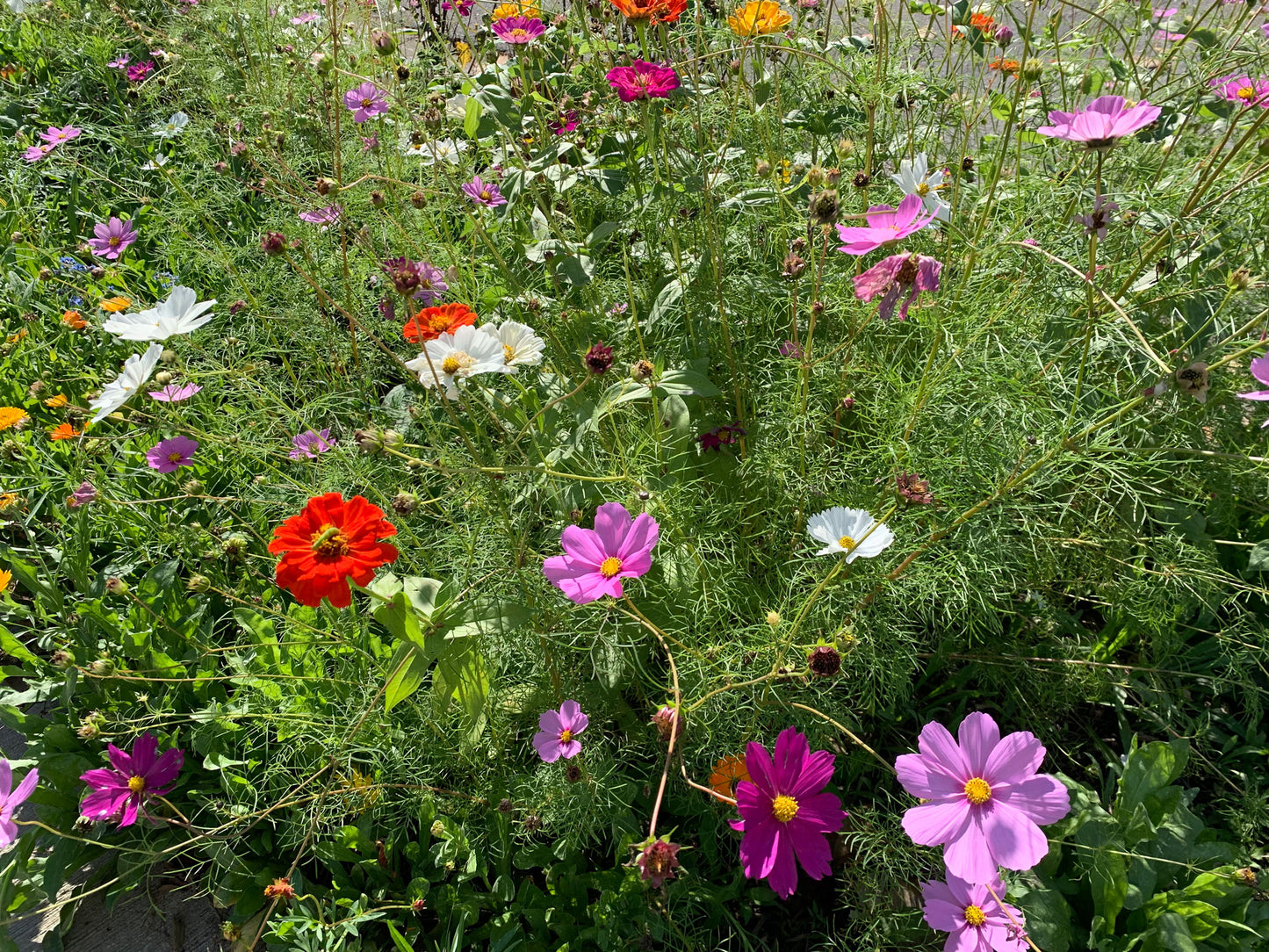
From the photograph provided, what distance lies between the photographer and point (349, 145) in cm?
216

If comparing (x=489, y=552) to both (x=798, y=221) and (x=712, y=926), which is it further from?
(x=798, y=221)

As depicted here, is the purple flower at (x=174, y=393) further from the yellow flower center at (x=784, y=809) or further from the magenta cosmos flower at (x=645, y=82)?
the yellow flower center at (x=784, y=809)

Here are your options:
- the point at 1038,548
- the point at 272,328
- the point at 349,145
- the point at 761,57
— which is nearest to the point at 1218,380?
the point at 1038,548

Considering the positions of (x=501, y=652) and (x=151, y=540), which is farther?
(x=151, y=540)

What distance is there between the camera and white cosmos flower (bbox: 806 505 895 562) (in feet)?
2.80

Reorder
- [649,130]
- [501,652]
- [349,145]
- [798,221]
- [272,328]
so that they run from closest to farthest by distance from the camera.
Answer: [649,130] → [501,652] → [798,221] → [272,328] → [349,145]

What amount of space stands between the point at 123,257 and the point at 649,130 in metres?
1.89

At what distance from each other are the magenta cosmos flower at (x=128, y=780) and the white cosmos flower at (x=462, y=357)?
739 mm

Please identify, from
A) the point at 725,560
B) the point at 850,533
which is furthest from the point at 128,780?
the point at 850,533

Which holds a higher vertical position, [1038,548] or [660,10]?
[660,10]

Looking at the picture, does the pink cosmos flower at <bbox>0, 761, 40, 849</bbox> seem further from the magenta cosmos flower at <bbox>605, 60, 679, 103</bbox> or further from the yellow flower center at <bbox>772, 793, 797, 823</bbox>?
the magenta cosmos flower at <bbox>605, 60, 679, 103</bbox>

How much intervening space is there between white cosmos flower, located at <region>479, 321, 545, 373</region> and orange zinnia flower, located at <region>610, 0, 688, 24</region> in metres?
0.46

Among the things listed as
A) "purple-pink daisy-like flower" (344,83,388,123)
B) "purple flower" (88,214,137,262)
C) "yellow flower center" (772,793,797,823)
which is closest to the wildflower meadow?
"yellow flower center" (772,793,797,823)

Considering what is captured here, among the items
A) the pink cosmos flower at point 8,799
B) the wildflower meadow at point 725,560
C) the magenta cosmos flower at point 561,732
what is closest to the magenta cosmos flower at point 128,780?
the wildflower meadow at point 725,560
